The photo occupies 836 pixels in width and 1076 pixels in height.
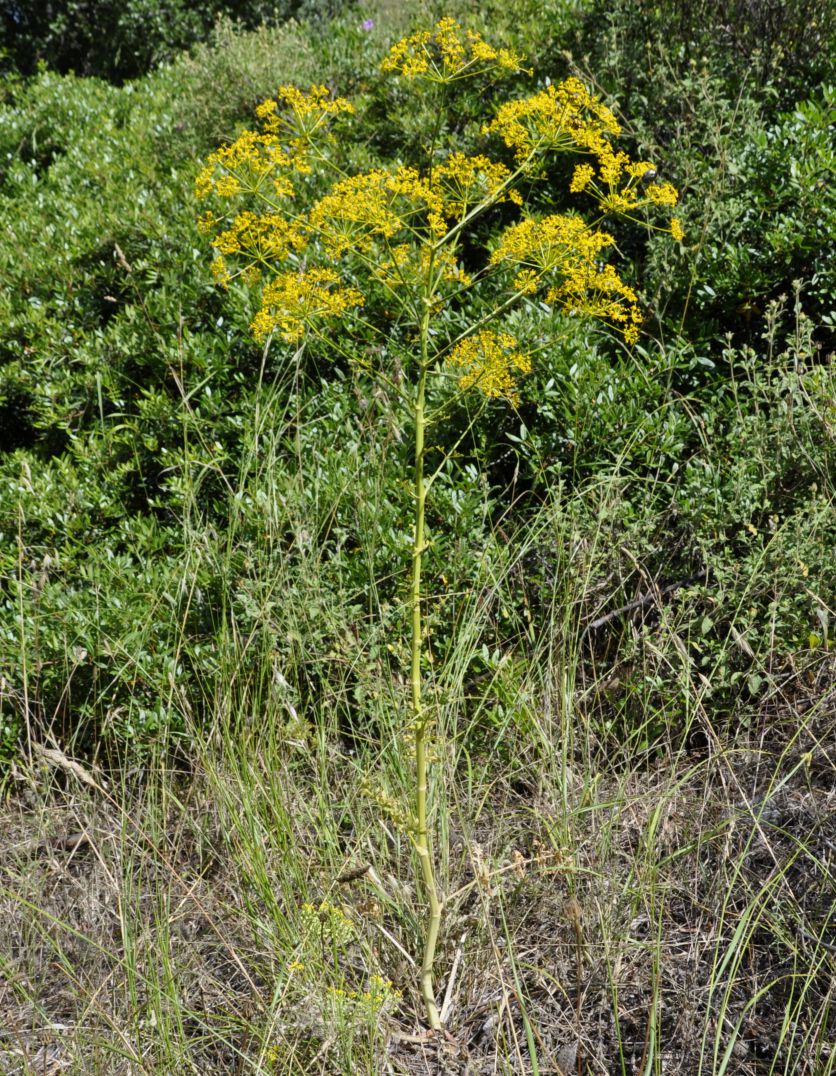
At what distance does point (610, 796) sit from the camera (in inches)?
108

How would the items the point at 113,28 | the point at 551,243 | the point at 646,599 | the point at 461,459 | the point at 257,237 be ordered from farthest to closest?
the point at 113,28, the point at 461,459, the point at 646,599, the point at 257,237, the point at 551,243

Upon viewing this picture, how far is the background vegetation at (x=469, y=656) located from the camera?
2273mm

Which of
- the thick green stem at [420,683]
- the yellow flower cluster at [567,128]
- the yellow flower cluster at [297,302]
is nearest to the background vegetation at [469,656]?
the thick green stem at [420,683]

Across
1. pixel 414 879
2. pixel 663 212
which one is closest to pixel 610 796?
pixel 414 879

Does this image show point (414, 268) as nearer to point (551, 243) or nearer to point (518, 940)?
point (551, 243)

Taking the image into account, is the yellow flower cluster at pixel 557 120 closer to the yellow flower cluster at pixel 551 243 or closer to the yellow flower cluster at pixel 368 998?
the yellow flower cluster at pixel 551 243

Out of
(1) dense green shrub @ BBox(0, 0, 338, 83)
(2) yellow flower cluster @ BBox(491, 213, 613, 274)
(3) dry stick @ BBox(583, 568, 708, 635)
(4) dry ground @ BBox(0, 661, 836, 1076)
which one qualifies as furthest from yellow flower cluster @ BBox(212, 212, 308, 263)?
(1) dense green shrub @ BBox(0, 0, 338, 83)

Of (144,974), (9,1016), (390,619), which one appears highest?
(390,619)

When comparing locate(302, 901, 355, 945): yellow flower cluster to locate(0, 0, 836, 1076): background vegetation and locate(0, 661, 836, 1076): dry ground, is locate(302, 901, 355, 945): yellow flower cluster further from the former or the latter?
locate(0, 661, 836, 1076): dry ground

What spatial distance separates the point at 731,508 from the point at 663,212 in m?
1.42

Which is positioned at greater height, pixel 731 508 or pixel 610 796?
pixel 731 508

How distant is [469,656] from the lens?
2.55m

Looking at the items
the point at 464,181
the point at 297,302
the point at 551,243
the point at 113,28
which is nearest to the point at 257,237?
the point at 297,302

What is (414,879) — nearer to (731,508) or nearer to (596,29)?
(731,508)
